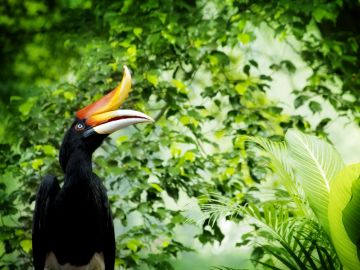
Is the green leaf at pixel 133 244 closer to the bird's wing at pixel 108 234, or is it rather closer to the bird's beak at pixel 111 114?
the bird's wing at pixel 108 234

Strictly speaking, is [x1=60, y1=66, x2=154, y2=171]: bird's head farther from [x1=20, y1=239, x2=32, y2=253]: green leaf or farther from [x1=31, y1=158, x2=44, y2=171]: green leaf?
[x1=20, y1=239, x2=32, y2=253]: green leaf

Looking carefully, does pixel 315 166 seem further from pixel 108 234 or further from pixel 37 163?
pixel 37 163

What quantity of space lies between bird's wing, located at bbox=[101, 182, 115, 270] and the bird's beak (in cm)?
37

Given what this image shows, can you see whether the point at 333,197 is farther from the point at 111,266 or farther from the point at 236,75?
the point at 236,75

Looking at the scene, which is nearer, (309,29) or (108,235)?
(108,235)

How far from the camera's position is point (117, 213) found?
3.59 metres

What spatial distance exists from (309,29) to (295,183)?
6.75 ft

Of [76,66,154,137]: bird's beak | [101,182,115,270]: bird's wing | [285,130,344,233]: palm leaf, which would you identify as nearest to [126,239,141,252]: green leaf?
[101,182,115,270]: bird's wing

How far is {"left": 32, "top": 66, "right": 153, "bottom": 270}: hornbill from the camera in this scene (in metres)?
2.77

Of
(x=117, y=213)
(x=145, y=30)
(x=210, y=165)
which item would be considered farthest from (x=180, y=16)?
(x=117, y=213)

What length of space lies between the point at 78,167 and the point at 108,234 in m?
0.43

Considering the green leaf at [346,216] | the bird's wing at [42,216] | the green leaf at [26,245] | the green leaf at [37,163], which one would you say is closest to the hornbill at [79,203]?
the bird's wing at [42,216]

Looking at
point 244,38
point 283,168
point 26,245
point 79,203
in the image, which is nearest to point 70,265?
point 79,203

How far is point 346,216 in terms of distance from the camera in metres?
2.53
